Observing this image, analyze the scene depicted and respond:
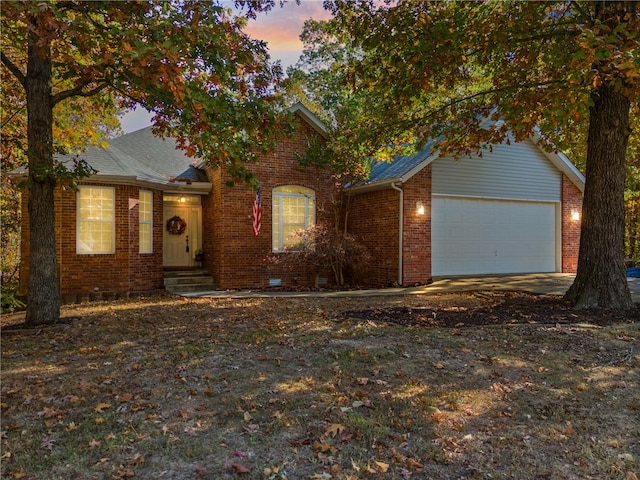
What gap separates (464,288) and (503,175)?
473 cm

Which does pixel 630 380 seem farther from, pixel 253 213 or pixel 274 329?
pixel 253 213

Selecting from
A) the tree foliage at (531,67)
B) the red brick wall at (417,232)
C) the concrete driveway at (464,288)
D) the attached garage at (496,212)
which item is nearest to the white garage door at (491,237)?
the attached garage at (496,212)

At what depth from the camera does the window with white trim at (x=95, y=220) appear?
11.4 m

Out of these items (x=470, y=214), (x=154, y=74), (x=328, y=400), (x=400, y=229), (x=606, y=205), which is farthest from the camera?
(x=470, y=214)

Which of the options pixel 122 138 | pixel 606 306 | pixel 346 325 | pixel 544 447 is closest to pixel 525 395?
pixel 544 447

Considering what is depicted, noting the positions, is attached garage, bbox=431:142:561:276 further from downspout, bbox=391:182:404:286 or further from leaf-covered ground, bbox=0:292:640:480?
leaf-covered ground, bbox=0:292:640:480

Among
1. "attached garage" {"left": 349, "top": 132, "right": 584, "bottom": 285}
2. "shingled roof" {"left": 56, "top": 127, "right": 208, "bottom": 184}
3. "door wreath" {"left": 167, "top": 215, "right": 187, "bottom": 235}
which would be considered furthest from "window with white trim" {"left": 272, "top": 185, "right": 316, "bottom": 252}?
"door wreath" {"left": 167, "top": 215, "right": 187, "bottom": 235}

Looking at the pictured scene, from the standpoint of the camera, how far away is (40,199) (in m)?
7.11

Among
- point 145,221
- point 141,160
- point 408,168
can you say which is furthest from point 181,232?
point 408,168

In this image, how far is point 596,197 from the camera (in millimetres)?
8117

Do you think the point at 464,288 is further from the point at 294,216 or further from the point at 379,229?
the point at 294,216

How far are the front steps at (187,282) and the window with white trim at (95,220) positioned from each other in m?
1.77

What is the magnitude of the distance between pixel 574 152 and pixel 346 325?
17.7 m

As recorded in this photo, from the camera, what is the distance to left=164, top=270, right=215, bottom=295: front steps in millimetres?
12523
